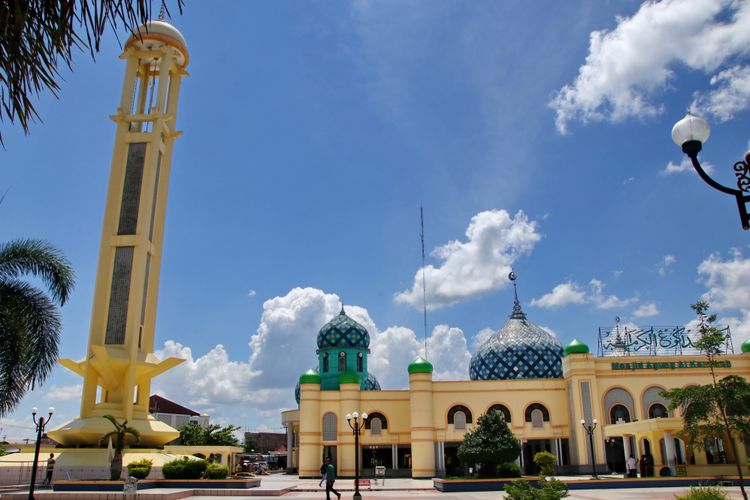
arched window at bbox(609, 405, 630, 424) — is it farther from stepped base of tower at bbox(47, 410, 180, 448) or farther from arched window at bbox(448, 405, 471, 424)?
stepped base of tower at bbox(47, 410, 180, 448)

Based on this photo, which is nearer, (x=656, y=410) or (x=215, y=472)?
(x=215, y=472)

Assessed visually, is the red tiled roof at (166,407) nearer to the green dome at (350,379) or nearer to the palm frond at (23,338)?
the green dome at (350,379)

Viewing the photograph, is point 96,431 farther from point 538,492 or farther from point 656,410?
point 656,410

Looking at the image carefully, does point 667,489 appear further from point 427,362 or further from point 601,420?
point 427,362

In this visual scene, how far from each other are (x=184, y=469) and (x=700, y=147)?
76.8ft

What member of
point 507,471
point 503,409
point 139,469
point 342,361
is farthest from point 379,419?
point 139,469

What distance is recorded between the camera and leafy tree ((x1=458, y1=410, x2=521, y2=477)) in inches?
1036

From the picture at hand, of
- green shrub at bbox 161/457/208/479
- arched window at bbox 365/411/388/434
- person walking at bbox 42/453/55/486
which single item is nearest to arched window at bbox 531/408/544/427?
arched window at bbox 365/411/388/434

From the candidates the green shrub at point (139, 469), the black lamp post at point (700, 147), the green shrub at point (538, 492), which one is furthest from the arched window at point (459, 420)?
the black lamp post at point (700, 147)

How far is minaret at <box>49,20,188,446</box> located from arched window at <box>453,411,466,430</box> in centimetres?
1547

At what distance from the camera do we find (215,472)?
1008 inches

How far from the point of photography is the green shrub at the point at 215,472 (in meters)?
25.6

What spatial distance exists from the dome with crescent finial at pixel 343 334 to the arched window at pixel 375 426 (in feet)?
26.0

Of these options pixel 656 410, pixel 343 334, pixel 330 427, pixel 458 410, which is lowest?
pixel 330 427
